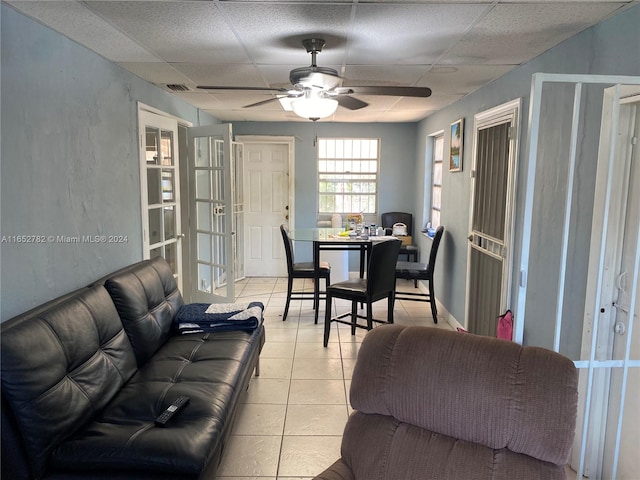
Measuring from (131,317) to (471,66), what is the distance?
2722mm

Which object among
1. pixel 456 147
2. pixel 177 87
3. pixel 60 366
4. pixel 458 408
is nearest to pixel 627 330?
pixel 458 408

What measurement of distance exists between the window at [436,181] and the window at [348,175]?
3.28 feet

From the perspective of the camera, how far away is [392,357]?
1.47 metres

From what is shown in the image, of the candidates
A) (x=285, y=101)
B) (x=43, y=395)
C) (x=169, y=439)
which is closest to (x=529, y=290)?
(x=285, y=101)

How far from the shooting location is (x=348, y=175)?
6527 mm

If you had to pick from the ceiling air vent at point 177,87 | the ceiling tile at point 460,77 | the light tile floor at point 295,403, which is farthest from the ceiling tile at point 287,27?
the light tile floor at point 295,403

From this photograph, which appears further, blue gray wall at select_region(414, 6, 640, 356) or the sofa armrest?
blue gray wall at select_region(414, 6, 640, 356)

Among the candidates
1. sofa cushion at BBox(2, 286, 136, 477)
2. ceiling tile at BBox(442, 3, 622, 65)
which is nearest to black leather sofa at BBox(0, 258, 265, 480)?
sofa cushion at BBox(2, 286, 136, 477)

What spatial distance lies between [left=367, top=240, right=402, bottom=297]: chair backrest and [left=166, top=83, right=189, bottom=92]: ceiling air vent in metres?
2.14

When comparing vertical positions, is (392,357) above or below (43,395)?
above

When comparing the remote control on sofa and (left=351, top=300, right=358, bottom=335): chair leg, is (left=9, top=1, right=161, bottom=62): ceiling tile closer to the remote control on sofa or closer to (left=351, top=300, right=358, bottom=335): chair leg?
the remote control on sofa

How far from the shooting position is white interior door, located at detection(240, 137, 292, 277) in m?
6.45

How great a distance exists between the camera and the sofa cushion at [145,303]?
2465 mm

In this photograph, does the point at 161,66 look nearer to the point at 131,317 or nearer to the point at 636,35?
the point at 131,317
